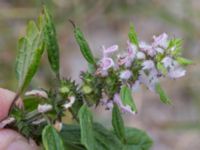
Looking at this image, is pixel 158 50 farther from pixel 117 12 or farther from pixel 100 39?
pixel 100 39

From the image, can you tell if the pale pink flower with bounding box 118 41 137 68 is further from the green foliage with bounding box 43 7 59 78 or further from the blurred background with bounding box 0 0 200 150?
the blurred background with bounding box 0 0 200 150

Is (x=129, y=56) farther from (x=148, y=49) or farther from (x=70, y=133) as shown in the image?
(x=70, y=133)

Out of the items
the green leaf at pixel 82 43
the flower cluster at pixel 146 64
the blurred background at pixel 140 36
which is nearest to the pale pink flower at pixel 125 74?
the flower cluster at pixel 146 64

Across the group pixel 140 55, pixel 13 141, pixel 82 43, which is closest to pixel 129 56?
pixel 140 55

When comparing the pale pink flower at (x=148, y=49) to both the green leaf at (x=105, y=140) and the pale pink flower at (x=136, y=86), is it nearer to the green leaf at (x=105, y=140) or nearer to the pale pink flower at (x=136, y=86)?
the pale pink flower at (x=136, y=86)

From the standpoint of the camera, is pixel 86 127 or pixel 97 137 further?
pixel 97 137

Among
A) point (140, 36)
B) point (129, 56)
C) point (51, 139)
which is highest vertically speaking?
point (140, 36)
